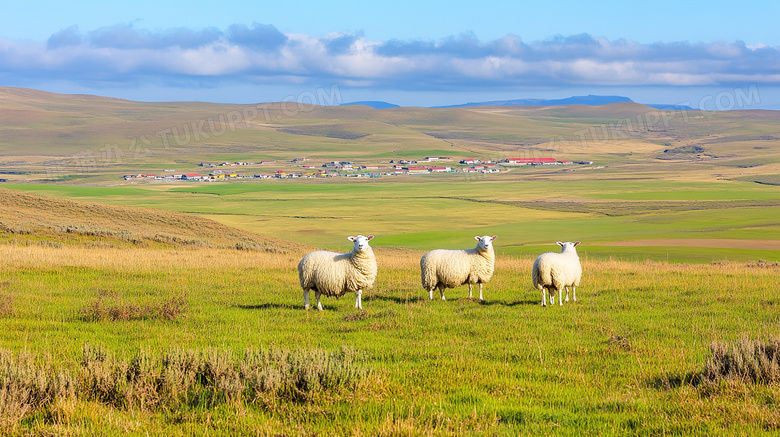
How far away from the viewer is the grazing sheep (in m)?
15.4

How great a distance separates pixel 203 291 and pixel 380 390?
1044 centimetres

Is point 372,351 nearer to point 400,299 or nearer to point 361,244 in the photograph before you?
point 361,244

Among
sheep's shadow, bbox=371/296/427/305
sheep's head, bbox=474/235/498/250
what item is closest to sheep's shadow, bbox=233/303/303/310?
sheep's shadow, bbox=371/296/427/305

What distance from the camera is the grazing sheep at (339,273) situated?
15359mm

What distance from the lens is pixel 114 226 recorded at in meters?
44.2

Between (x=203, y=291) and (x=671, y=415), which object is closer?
(x=671, y=415)

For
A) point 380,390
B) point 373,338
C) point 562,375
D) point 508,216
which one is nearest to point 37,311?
point 373,338

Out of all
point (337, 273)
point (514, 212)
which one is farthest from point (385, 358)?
point (514, 212)

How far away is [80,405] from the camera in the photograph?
24.3 ft

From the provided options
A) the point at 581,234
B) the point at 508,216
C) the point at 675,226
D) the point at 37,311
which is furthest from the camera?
the point at 508,216

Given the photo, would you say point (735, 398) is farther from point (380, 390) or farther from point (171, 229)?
point (171, 229)

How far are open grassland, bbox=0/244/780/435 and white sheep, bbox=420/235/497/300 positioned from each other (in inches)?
20.7

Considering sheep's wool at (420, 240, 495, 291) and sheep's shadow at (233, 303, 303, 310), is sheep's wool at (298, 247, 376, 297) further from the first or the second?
sheep's wool at (420, 240, 495, 291)

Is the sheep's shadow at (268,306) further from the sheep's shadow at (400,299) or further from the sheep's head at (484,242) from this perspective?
the sheep's head at (484,242)
